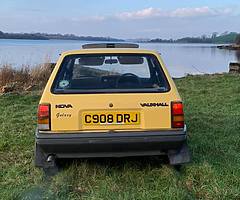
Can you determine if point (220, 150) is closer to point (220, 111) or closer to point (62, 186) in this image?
point (62, 186)

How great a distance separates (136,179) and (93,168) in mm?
626

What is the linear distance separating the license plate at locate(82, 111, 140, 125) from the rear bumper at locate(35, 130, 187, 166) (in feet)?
0.41

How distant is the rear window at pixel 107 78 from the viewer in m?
4.67

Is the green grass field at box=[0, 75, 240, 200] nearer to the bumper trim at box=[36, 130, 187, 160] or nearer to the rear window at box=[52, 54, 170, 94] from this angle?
the bumper trim at box=[36, 130, 187, 160]

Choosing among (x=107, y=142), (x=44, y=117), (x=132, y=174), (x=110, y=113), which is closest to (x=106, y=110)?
(x=110, y=113)

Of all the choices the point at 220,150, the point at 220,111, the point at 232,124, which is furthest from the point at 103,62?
the point at 220,111

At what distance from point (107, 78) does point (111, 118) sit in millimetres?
861

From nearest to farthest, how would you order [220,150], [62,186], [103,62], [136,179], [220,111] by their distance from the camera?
[62,186] → [136,179] → [103,62] → [220,150] → [220,111]

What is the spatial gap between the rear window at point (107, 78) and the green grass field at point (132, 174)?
3.37 ft

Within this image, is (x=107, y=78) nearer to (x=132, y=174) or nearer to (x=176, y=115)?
(x=176, y=115)

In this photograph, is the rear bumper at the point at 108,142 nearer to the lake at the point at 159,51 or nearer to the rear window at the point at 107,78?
the rear window at the point at 107,78

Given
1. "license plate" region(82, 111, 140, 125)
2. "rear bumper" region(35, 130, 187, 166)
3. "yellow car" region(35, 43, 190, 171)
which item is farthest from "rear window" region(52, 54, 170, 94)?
"rear bumper" region(35, 130, 187, 166)

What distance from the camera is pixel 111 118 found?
4430 millimetres

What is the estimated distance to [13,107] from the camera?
1002 cm
